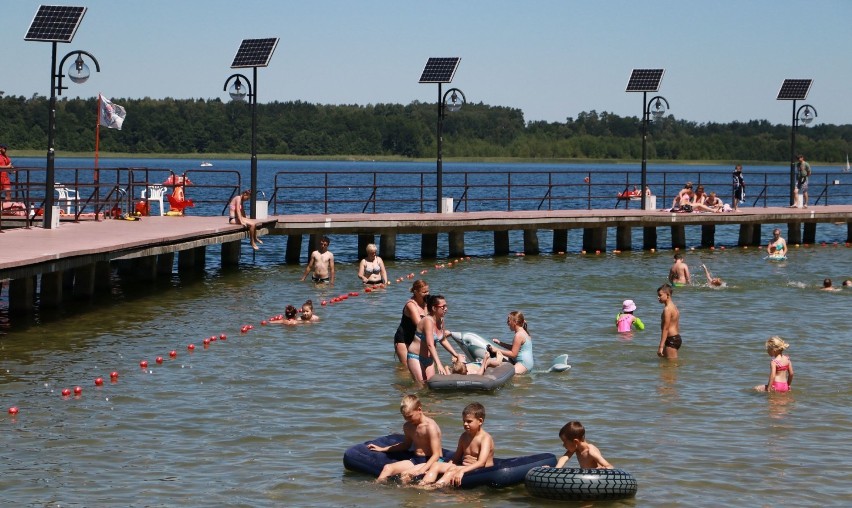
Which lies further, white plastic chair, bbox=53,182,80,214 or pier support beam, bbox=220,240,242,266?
pier support beam, bbox=220,240,242,266

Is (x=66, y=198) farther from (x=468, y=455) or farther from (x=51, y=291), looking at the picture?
(x=468, y=455)

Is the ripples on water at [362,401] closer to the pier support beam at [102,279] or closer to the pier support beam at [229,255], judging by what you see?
the pier support beam at [102,279]

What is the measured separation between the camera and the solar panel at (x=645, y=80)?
133ft

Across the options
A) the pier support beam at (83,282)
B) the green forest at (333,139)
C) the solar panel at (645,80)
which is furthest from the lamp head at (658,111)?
the green forest at (333,139)

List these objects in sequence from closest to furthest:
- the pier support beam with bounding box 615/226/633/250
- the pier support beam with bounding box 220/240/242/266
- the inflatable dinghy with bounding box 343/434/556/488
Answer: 1. the inflatable dinghy with bounding box 343/434/556/488
2. the pier support beam with bounding box 220/240/242/266
3. the pier support beam with bounding box 615/226/633/250

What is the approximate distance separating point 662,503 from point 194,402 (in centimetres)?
701

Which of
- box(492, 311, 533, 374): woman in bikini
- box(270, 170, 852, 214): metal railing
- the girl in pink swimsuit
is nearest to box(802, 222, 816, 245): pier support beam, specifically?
box(270, 170, 852, 214): metal railing

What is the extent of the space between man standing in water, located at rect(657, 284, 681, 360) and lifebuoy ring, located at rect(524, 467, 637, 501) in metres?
7.71

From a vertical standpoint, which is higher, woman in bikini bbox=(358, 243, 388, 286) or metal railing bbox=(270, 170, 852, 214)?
metal railing bbox=(270, 170, 852, 214)

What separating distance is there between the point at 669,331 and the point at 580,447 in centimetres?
803

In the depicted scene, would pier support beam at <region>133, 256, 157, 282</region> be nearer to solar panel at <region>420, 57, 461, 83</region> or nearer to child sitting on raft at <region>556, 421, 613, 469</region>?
solar panel at <region>420, 57, 461, 83</region>

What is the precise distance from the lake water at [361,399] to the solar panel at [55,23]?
5699mm

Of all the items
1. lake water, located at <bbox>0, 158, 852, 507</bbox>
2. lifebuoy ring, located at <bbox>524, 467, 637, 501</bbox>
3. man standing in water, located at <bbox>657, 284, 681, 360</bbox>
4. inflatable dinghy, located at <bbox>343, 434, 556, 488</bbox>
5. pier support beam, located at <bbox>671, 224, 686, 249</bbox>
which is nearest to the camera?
lifebuoy ring, located at <bbox>524, 467, 637, 501</bbox>

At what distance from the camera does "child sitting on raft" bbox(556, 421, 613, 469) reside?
500 inches
